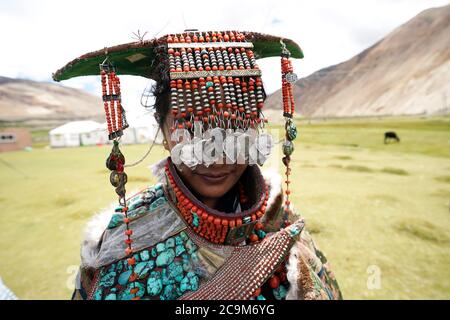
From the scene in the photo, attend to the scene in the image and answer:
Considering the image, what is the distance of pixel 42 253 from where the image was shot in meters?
5.64

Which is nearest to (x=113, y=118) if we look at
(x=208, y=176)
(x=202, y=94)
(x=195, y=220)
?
(x=202, y=94)

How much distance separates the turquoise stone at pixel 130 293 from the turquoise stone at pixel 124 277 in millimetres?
37

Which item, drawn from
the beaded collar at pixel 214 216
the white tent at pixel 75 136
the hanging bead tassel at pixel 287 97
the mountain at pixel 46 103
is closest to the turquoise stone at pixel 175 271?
the beaded collar at pixel 214 216

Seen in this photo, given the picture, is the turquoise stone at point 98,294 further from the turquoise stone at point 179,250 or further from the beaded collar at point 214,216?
the beaded collar at point 214,216

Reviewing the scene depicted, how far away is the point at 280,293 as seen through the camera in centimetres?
169

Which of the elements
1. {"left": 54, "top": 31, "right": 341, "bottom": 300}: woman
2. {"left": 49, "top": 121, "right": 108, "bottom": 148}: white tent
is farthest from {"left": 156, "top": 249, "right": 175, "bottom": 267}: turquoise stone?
{"left": 49, "top": 121, "right": 108, "bottom": 148}: white tent

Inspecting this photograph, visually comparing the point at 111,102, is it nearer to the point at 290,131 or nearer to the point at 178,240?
the point at 178,240

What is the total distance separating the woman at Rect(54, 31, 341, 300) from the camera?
57.9 inches

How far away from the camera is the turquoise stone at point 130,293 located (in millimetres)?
1554

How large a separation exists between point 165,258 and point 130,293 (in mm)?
→ 249

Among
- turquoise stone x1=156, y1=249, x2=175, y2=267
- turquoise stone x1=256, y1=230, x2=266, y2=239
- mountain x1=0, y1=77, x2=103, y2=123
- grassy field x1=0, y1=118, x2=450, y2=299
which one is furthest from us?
mountain x1=0, y1=77, x2=103, y2=123

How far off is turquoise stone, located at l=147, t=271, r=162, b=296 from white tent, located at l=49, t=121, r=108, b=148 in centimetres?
3363

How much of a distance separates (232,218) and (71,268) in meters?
4.50

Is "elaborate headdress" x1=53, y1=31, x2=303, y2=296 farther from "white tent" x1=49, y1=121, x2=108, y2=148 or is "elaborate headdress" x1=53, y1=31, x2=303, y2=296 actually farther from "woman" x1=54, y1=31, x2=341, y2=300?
"white tent" x1=49, y1=121, x2=108, y2=148
